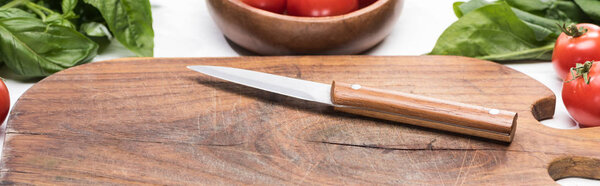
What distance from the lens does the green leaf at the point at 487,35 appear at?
126 centimetres

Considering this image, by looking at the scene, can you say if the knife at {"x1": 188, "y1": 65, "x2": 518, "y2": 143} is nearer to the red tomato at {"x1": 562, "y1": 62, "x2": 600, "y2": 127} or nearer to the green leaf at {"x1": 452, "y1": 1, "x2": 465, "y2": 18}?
the red tomato at {"x1": 562, "y1": 62, "x2": 600, "y2": 127}

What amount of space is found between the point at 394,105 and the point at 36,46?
2.29ft

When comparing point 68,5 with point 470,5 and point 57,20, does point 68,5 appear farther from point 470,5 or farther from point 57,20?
point 470,5

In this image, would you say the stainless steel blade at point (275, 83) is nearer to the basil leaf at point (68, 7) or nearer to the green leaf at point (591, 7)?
the basil leaf at point (68, 7)

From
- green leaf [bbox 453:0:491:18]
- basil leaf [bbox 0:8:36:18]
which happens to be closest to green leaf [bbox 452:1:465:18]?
green leaf [bbox 453:0:491:18]

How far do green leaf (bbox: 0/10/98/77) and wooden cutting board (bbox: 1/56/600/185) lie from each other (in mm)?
77

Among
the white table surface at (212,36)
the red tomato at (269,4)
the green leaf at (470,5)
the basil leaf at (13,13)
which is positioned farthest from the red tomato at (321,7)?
the basil leaf at (13,13)

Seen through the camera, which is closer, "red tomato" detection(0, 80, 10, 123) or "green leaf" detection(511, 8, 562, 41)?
"red tomato" detection(0, 80, 10, 123)

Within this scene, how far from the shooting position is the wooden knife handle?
0.95 meters

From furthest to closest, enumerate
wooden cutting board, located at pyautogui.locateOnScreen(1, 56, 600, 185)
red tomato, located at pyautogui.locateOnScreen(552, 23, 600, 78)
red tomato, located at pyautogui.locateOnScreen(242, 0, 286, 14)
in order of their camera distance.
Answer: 1. red tomato, located at pyautogui.locateOnScreen(242, 0, 286, 14)
2. red tomato, located at pyautogui.locateOnScreen(552, 23, 600, 78)
3. wooden cutting board, located at pyautogui.locateOnScreen(1, 56, 600, 185)

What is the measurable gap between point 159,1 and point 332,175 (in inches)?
33.4

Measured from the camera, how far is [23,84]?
1246 millimetres

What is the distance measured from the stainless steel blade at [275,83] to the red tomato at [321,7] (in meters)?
0.21

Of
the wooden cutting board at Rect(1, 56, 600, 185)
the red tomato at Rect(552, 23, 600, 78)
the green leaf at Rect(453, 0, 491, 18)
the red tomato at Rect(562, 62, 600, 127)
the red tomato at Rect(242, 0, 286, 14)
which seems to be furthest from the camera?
the green leaf at Rect(453, 0, 491, 18)
